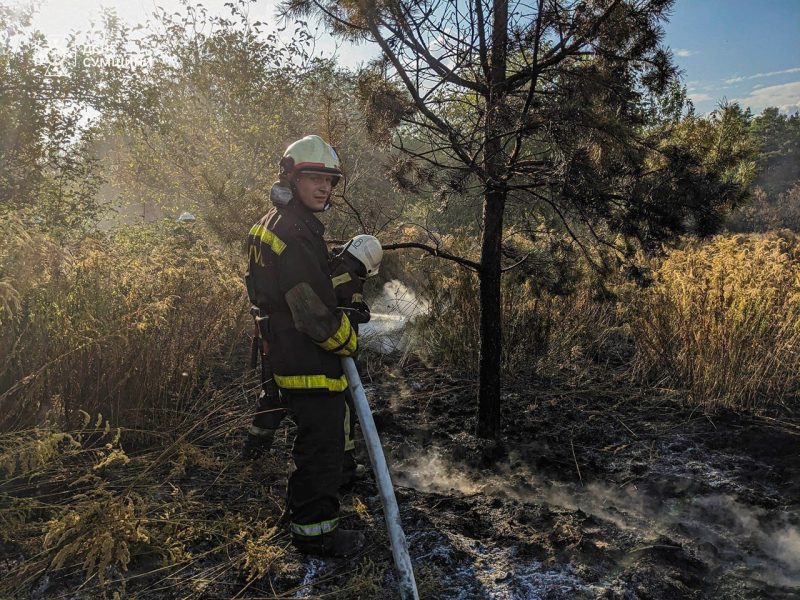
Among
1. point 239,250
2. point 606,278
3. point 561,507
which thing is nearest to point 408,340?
point 239,250

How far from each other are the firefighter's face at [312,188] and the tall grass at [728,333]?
11.3 feet

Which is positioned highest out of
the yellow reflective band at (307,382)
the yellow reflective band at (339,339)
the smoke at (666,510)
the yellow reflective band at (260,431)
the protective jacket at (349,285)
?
the protective jacket at (349,285)

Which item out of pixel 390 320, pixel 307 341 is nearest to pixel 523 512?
pixel 307 341

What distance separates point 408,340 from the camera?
240 inches

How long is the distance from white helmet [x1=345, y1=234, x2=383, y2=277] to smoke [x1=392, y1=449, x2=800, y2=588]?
1.55 meters

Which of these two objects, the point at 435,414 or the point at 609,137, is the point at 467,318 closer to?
the point at 435,414

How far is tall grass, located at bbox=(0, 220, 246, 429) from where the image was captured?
95.4 inches

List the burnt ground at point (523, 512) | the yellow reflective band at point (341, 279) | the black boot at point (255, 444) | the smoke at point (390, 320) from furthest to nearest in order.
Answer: the smoke at point (390, 320) < the black boot at point (255, 444) < the yellow reflective band at point (341, 279) < the burnt ground at point (523, 512)

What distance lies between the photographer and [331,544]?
7.65 ft

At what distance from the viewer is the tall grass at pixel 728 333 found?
3900 mm

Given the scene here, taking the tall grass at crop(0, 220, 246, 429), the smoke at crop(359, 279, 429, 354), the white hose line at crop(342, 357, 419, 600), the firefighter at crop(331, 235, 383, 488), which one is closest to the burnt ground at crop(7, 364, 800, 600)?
the white hose line at crop(342, 357, 419, 600)

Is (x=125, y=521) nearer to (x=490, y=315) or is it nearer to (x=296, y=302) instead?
(x=296, y=302)

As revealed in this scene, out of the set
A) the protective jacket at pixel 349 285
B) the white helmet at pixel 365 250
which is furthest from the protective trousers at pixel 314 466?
the white helmet at pixel 365 250

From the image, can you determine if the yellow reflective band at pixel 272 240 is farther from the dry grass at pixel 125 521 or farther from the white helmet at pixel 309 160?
the dry grass at pixel 125 521
